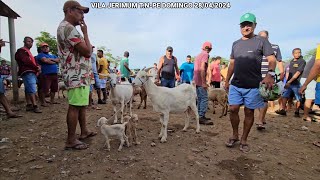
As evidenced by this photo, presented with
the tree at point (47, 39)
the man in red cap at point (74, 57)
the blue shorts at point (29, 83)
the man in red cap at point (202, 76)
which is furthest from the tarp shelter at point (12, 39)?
the tree at point (47, 39)

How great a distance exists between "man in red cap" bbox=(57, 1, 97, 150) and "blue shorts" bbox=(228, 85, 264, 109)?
2.82 m

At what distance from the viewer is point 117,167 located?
3.62 meters

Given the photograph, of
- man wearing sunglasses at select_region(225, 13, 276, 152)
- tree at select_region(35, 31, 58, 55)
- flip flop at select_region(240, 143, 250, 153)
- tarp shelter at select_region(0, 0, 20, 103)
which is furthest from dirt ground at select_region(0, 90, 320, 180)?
tree at select_region(35, 31, 58, 55)

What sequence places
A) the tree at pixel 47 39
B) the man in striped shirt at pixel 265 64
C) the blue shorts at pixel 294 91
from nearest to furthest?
the man in striped shirt at pixel 265 64, the blue shorts at pixel 294 91, the tree at pixel 47 39

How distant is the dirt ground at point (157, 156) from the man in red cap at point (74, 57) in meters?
0.56

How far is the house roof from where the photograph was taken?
330 inches

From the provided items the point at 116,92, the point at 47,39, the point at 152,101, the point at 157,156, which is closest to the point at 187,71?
the point at 116,92

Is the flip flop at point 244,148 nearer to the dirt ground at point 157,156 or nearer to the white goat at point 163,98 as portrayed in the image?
the dirt ground at point 157,156

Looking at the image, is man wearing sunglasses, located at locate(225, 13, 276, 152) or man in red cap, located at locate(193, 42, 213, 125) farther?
man in red cap, located at locate(193, 42, 213, 125)

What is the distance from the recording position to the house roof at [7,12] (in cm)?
838

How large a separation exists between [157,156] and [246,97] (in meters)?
2.02

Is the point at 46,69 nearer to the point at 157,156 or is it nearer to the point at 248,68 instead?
the point at 157,156

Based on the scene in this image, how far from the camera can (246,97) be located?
14.5 ft

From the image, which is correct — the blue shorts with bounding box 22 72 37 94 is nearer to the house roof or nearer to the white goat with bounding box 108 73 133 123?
the white goat with bounding box 108 73 133 123
